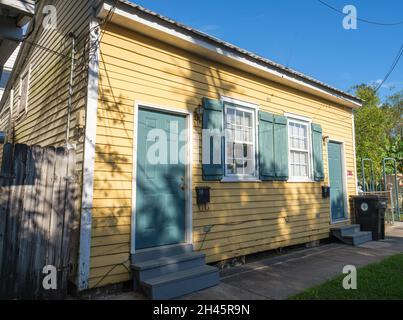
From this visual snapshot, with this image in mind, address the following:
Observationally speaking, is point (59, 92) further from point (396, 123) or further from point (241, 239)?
point (396, 123)

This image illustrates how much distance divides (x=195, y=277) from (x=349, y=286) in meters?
2.22

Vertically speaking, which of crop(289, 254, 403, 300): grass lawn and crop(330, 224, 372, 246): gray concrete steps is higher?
crop(330, 224, 372, 246): gray concrete steps

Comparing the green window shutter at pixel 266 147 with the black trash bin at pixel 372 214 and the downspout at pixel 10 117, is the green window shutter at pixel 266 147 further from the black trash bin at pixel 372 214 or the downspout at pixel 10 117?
the downspout at pixel 10 117

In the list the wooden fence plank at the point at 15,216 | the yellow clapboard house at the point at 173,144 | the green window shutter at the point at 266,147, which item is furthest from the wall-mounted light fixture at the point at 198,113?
the wooden fence plank at the point at 15,216

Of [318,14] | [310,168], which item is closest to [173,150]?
[310,168]

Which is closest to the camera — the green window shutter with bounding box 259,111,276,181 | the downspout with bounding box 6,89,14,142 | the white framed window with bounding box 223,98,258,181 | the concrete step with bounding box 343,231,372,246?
the white framed window with bounding box 223,98,258,181

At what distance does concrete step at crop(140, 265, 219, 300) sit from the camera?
3.71 m

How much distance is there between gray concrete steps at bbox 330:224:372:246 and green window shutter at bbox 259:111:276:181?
2818 millimetres

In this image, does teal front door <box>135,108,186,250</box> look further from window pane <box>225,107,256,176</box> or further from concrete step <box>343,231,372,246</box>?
concrete step <box>343,231,372,246</box>

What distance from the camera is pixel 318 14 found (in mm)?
7176

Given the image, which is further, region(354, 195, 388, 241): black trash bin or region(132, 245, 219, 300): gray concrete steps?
region(354, 195, 388, 241): black trash bin

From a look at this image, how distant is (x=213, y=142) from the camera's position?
17.6 ft

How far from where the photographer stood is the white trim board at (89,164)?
373 centimetres

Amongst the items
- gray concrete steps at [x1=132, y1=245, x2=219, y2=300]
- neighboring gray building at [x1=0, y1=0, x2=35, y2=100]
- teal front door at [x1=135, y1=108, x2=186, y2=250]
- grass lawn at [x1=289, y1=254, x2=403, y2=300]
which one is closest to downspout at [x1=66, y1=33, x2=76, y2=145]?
neighboring gray building at [x1=0, y1=0, x2=35, y2=100]
